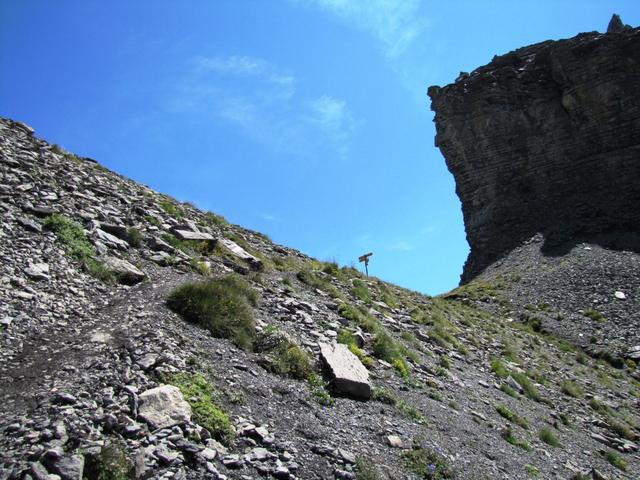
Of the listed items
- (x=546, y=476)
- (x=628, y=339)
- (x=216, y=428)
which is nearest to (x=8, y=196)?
(x=216, y=428)

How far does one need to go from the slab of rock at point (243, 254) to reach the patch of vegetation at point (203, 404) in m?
8.73

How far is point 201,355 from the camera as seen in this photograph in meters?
8.70

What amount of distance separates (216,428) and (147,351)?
1885mm

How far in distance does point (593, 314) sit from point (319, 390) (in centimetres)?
2504

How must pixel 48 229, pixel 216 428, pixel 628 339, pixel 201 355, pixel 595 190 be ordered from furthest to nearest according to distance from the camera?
pixel 595 190, pixel 628 339, pixel 48 229, pixel 201 355, pixel 216 428

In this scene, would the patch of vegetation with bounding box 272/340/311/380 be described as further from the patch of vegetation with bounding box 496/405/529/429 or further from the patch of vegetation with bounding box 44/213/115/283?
the patch of vegetation with bounding box 496/405/529/429

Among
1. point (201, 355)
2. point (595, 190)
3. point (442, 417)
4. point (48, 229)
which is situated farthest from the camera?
point (595, 190)

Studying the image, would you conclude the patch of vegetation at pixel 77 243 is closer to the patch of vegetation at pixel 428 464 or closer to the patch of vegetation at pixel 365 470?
the patch of vegetation at pixel 365 470

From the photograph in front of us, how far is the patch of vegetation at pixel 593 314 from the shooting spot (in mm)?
28656

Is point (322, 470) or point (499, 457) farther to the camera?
point (499, 457)

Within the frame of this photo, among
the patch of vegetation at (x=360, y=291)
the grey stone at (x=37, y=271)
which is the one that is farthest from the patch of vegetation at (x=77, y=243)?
the patch of vegetation at (x=360, y=291)

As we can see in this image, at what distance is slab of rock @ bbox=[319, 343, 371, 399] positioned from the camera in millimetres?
9867

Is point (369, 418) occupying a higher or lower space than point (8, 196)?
lower

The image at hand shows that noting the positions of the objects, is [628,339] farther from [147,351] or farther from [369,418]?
[147,351]
